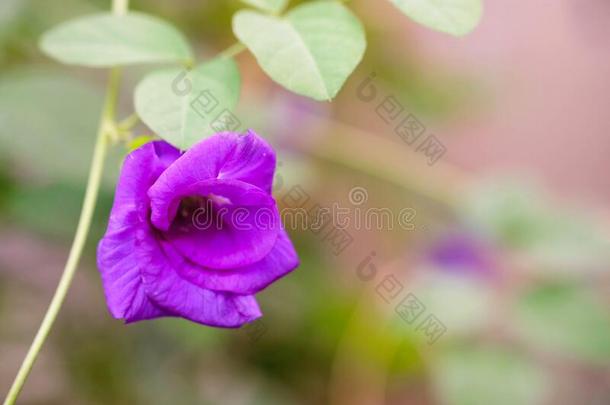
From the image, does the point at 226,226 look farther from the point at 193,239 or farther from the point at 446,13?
the point at 446,13

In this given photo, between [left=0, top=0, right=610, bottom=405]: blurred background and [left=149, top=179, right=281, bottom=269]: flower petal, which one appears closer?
[left=149, top=179, right=281, bottom=269]: flower petal

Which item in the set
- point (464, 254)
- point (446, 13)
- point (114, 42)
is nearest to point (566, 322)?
point (464, 254)

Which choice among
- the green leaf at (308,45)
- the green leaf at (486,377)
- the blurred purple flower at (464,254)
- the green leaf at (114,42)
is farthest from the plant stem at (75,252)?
the blurred purple flower at (464,254)

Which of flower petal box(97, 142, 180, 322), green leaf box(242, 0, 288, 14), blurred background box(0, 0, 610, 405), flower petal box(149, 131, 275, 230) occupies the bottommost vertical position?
blurred background box(0, 0, 610, 405)

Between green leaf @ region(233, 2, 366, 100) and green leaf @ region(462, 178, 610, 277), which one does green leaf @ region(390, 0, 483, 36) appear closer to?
green leaf @ region(233, 2, 366, 100)

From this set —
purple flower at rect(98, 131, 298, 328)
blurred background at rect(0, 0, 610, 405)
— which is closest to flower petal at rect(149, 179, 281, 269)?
purple flower at rect(98, 131, 298, 328)

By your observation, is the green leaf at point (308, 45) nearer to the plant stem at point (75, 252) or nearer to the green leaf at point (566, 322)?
the plant stem at point (75, 252)

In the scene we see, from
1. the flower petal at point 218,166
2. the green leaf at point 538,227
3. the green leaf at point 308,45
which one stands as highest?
the green leaf at point 308,45
